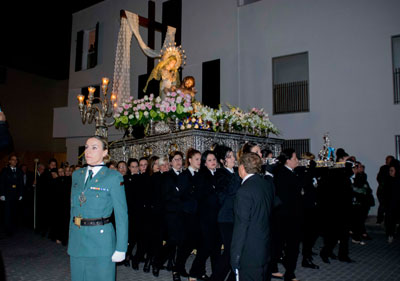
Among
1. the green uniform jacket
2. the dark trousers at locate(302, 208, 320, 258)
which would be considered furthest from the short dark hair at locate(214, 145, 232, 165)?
the dark trousers at locate(302, 208, 320, 258)

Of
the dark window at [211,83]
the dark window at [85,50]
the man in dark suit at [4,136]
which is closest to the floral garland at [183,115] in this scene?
the man in dark suit at [4,136]

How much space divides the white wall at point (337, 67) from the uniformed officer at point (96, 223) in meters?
10.2

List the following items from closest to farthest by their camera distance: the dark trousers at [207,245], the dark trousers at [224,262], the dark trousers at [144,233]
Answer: the dark trousers at [224,262] < the dark trousers at [207,245] < the dark trousers at [144,233]

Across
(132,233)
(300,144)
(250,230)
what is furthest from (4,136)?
(300,144)

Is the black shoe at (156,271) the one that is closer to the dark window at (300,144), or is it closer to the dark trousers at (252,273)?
the dark trousers at (252,273)

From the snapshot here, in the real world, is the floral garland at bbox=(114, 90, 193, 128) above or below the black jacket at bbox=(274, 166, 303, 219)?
above

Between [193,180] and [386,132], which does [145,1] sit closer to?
[386,132]

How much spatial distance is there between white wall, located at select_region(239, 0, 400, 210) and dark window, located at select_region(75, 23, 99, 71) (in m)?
10.2

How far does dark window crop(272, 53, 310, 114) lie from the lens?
13.6 m

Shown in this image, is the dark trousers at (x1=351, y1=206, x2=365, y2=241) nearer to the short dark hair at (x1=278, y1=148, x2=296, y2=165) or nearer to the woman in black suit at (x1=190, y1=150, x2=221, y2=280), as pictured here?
the short dark hair at (x1=278, y1=148, x2=296, y2=165)

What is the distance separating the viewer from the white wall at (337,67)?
1146cm

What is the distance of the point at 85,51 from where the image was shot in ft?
68.4

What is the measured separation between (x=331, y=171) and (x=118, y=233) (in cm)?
433

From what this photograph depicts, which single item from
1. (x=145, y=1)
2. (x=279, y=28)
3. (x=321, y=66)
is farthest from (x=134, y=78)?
(x=321, y=66)
